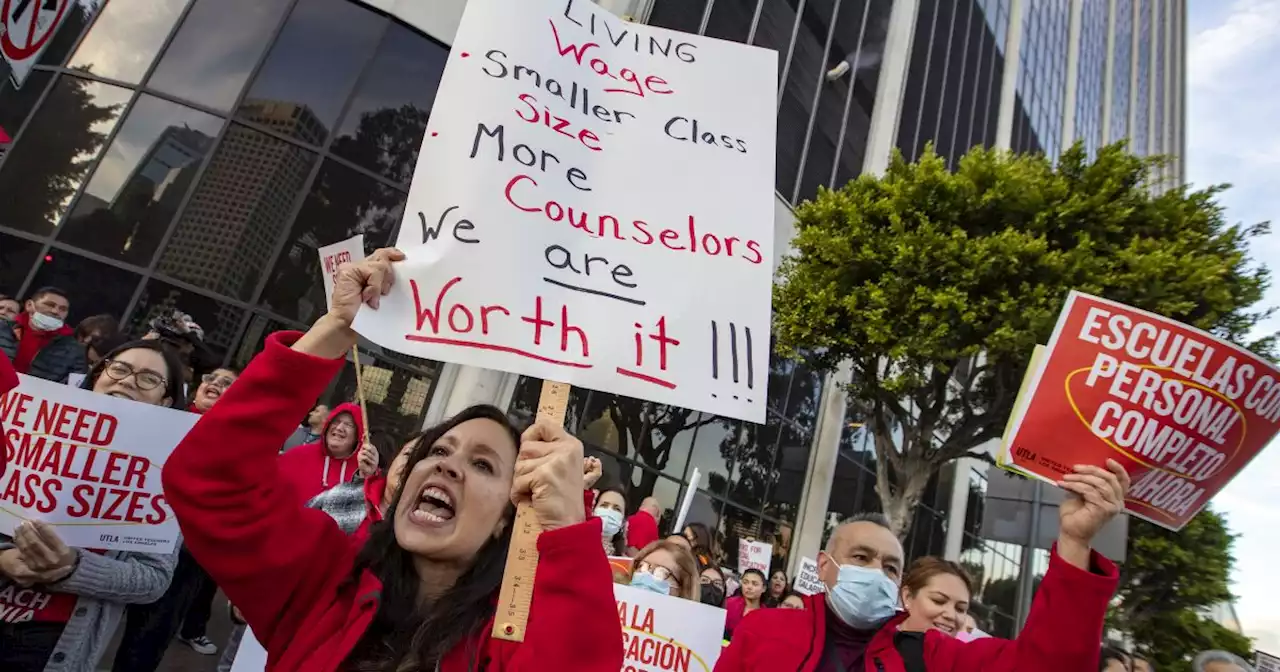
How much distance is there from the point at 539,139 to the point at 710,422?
10.9 metres

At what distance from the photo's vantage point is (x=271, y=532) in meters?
1.47

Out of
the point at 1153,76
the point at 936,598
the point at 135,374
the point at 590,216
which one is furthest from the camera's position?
the point at 1153,76

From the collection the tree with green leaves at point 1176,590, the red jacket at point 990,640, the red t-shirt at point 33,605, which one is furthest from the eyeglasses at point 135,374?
the tree with green leaves at point 1176,590

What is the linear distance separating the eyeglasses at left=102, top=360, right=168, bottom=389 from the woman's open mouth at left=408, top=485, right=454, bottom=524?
5.13 feet

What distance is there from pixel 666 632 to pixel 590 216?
2347 mm

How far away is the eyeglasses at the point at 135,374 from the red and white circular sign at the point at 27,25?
3.62 feet

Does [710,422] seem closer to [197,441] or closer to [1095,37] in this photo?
[197,441]

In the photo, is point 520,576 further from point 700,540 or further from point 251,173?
point 251,173

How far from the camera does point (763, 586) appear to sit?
6.60 meters

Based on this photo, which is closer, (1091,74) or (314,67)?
(314,67)

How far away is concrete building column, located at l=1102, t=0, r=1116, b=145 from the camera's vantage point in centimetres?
3497

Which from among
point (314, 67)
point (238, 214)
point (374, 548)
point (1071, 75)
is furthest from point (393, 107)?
point (1071, 75)

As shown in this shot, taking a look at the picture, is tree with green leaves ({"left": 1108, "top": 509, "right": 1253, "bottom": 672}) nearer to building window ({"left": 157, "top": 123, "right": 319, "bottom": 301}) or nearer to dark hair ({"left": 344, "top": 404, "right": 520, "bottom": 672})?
building window ({"left": 157, "top": 123, "right": 319, "bottom": 301})

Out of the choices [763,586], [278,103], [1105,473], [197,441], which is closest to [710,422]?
[763,586]
